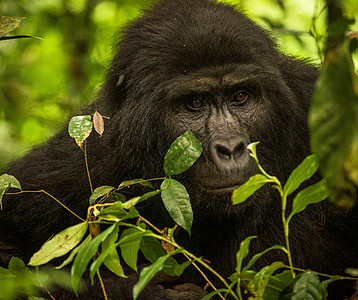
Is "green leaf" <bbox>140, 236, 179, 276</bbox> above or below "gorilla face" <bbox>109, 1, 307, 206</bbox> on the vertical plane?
below

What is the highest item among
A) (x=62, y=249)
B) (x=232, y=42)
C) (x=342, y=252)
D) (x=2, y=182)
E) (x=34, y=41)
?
(x=34, y=41)

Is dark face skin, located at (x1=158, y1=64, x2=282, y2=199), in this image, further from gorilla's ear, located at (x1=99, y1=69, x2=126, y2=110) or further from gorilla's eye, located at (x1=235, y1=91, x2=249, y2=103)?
gorilla's ear, located at (x1=99, y1=69, x2=126, y2=110)

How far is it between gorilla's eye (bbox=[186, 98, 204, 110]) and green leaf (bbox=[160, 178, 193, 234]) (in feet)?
3.86

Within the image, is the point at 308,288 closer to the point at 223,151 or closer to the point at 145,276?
the point at 145,276

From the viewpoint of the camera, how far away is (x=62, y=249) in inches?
92.5

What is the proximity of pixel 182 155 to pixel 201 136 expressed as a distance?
83 centimetres

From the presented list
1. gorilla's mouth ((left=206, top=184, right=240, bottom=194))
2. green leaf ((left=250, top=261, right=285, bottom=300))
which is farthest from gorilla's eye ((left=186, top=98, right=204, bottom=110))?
green leaf ((left=250, top=261, right=285, bottom=300))

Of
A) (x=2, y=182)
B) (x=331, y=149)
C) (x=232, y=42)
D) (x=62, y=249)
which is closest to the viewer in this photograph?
(x=331, y=149)

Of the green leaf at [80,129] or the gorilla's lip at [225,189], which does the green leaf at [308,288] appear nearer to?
the gorilla's lip at [225,189]

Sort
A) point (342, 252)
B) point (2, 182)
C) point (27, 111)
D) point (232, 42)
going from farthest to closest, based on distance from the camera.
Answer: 1. point (27, 111)
2. point (342, 252)
3. point (232, 42)
4. point (2, 182)

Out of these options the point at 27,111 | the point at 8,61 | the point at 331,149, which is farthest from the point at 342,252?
the point at 8,61

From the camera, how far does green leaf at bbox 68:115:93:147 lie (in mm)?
2787

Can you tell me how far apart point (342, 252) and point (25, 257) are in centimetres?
231

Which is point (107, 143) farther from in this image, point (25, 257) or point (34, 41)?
point (34, 41)
